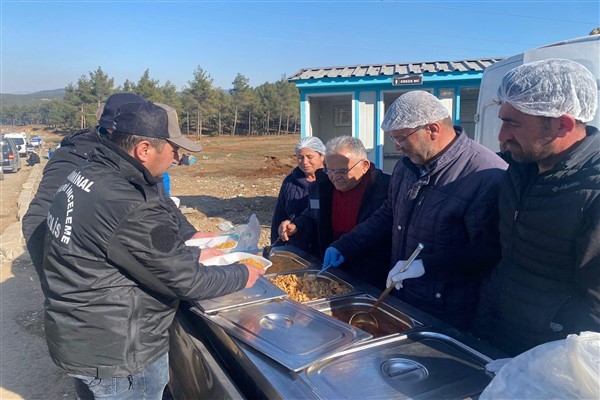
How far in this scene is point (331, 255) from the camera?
2506mm

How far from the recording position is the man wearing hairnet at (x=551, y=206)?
4.48ft

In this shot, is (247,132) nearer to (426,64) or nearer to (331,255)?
(426,64)

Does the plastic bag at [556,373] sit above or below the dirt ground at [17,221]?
above

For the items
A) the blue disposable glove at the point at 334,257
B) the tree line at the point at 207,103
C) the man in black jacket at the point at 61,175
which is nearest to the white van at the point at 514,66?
the blue disposable glove at the point at 334,257

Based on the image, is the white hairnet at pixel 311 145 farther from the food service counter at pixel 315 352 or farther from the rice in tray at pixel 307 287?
the food service counter at pixel 315 352

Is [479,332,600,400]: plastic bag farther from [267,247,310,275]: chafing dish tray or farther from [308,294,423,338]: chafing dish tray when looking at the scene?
[267,247,310,275]: chafing dish tray

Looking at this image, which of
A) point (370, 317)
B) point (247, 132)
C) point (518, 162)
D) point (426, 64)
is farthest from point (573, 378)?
point (247, 132)

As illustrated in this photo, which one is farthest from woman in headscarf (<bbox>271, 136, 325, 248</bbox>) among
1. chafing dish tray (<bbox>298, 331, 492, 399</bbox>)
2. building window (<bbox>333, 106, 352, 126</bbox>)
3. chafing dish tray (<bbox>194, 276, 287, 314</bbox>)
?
building window (<bbox>333, 106, 352, 126</bbox>)

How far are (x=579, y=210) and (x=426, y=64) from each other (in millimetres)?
7037

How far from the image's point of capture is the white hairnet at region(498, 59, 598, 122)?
4.69 ft

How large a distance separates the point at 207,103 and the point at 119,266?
131 feet

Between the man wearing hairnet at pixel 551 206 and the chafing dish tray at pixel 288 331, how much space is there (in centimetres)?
58

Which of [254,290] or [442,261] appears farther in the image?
[254,290]

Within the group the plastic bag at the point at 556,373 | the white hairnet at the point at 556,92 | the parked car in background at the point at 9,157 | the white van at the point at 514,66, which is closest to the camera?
the plastic bag at the point at 556,373
